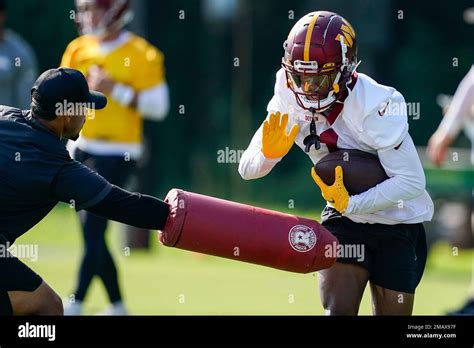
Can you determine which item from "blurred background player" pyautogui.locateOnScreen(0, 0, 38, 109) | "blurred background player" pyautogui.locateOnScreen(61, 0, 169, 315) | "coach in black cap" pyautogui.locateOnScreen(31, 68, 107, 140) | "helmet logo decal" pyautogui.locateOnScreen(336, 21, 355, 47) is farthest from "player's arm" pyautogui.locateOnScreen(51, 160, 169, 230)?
"blurred background player" pyautogui.locateOnScreen(0, 0, 38, 109)

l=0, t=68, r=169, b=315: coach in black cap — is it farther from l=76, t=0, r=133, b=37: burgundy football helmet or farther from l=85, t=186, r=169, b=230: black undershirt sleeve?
l=76, t=0, r=133, b=37: burgundy football helmet

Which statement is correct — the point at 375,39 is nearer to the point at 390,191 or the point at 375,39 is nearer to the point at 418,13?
the point at 418,13

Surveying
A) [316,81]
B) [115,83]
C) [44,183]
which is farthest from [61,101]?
[115,83]

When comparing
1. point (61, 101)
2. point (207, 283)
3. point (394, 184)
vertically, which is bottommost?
point (207, 283)

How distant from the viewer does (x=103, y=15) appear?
28.6 feet

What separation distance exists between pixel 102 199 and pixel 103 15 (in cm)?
334

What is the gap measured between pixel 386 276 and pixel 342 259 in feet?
0.84

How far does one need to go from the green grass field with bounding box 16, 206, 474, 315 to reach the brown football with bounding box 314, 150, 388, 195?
8.31 ft

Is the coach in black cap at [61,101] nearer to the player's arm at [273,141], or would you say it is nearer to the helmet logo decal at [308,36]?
the player's arm at [273,141]

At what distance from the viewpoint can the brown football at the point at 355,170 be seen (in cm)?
591

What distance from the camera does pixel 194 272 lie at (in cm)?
1135

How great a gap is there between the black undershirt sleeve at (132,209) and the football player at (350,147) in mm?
637

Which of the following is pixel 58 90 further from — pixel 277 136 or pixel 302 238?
pixel 302 238

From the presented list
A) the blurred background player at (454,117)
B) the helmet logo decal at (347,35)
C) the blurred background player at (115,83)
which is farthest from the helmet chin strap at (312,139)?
the blurred background player at (454,117)
